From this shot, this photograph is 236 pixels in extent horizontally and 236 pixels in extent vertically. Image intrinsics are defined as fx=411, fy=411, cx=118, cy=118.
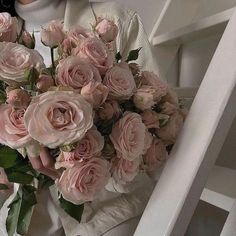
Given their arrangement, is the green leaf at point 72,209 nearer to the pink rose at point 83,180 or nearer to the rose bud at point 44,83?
the pink rose at point 83,180

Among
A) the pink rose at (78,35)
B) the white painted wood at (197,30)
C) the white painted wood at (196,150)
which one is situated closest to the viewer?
the white painted wood at (196,150)

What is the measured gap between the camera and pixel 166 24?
1007 mm

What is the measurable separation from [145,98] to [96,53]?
0.28 ft

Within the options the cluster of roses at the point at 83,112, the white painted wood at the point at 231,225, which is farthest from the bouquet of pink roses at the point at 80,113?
the white painted wood at the point at 231,225

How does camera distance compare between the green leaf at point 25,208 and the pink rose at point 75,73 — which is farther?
the green leaf at point 25,208

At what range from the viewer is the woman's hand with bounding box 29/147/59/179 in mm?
508

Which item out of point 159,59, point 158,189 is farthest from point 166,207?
point 159,59

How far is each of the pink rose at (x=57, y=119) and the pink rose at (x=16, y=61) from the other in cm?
7

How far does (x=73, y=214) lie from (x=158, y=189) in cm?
13

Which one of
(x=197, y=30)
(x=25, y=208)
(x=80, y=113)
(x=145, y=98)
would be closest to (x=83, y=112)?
(x=80, y=113)

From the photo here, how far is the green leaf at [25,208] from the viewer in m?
0.58

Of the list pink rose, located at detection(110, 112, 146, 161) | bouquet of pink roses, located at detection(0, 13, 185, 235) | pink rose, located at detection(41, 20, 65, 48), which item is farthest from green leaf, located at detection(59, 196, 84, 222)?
pink rose, located at detection(41, 20, 65, 48)

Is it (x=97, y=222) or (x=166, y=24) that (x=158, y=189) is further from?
(x=166, y=24)

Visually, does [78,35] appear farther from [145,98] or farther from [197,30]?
[197,30]
